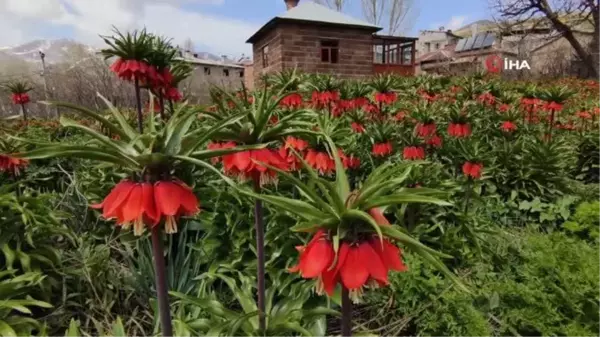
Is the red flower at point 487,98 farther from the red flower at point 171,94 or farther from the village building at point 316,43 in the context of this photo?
the village building at point 316,43

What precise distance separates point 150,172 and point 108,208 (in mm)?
133

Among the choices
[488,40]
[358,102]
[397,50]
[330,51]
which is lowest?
[358,102]

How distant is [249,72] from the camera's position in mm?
27562

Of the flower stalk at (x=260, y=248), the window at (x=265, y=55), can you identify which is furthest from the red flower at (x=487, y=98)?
the window at (x=265, y=55)

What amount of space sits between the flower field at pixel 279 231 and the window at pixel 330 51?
482 inches

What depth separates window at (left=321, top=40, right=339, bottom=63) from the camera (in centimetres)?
1557

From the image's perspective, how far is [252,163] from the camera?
1.23 m

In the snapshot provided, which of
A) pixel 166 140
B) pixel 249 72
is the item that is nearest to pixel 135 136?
pixel 166 140

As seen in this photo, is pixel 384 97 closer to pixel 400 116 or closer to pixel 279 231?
pixel 400 116

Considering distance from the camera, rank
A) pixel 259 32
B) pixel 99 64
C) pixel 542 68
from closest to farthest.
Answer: pixel 99 64, pixel 259 32, pixel 542 68

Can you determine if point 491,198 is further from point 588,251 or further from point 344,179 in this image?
point 344,179

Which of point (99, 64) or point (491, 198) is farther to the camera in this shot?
point (99, 64)

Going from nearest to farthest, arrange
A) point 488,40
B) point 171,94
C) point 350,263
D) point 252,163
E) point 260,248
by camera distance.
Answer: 1. point 350,263
2. point 252,163
3. point 260,248
4. point 171,94
5. point 488,40

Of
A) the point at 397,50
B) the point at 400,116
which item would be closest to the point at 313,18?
the point at 397,50
